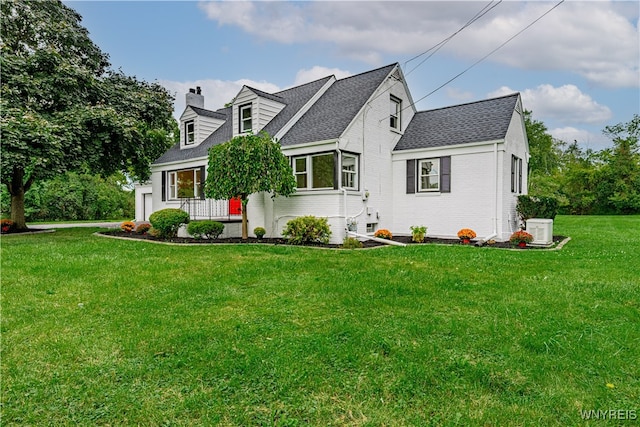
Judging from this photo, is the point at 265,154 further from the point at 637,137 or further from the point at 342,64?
the point at 637,137

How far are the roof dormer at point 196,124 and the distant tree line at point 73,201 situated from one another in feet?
31.9

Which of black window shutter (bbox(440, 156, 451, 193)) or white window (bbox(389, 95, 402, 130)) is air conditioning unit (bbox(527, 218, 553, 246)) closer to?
black window shutter (bbox(440, 156, 451, 193))

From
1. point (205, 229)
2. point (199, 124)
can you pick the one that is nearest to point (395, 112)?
point (205, 229)

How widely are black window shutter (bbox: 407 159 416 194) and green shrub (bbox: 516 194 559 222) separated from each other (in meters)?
3.72

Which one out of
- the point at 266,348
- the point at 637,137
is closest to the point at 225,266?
the point at 266,348

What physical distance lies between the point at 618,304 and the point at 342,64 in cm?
1727

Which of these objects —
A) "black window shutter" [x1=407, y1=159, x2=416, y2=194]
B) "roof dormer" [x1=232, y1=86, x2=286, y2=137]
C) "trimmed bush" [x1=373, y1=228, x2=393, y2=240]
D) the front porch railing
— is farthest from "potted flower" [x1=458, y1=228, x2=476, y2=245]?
"roof dormer" [x1=232, y1=86, x2=286, y2=137]

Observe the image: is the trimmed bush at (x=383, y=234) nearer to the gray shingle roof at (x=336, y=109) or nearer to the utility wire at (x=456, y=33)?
the gray shingle roof at (x=336, y=109)

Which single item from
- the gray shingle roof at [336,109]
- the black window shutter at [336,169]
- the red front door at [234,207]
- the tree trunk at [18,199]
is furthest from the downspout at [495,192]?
the tree trunk at [18,199]

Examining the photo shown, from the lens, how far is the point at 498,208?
1159 centimetres

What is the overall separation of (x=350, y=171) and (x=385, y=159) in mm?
2094

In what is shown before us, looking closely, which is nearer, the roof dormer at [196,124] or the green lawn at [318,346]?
the green lawn at [318,346]

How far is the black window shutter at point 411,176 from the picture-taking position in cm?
1333

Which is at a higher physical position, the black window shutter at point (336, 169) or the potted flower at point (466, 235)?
the black window shutter at point (336, 169)
